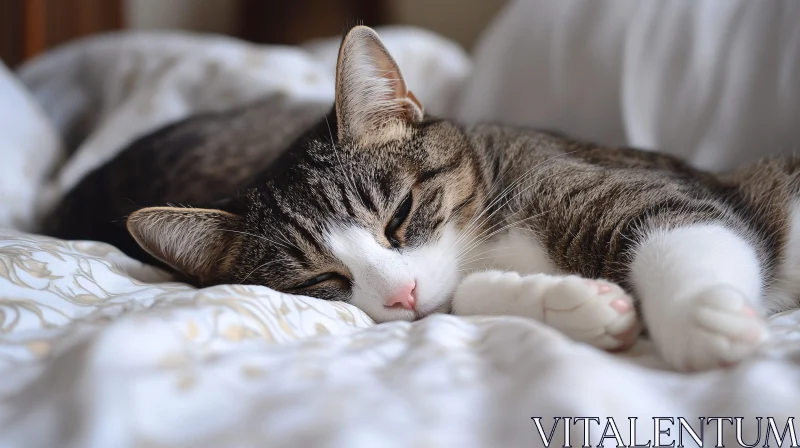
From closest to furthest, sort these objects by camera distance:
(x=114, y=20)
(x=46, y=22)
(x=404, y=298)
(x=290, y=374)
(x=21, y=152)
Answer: (x=290, y=374), (x=404, y=298), (x=21, y=152), (x=46, y=22), (x=114, y=20)

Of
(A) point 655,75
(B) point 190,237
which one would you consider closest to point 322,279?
(B) point 190,237

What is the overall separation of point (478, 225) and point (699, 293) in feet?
1.63

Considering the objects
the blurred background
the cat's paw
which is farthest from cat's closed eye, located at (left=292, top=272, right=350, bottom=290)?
the blurred background

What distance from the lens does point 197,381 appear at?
1.96ft

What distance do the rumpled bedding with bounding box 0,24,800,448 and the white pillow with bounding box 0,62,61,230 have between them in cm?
83

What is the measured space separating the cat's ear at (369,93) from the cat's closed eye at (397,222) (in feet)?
0.56

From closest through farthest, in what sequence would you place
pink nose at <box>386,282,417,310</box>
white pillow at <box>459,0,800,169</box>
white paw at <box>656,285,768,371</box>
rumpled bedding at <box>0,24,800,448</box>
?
rumpled bedding at <box>0,24,800,448</box>
white paw at <box>656,285,768,371</box>
pink nose at <box>386,282,417,310</box>
white pillow at <box>459,0,800,169</box>

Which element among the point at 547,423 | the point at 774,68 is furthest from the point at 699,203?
the point at 774,68

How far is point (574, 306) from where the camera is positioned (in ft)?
2.60

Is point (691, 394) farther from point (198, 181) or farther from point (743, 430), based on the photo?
point (198, 181)

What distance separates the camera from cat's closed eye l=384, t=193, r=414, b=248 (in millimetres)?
1066

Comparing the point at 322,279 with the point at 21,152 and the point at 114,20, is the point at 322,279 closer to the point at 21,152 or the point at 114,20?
the point at 21,152

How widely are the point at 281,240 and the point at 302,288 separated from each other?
10cm

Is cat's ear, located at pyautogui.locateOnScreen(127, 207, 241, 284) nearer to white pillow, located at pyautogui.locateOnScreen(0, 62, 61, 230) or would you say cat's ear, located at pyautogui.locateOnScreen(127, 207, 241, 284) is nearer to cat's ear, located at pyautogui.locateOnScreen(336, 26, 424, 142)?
cat's ear, located at pyautogui.locateOnScreen(336, 26, 424, 142)
